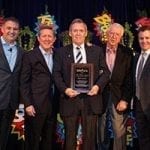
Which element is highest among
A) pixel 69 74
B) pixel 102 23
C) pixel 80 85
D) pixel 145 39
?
pixel 102 23

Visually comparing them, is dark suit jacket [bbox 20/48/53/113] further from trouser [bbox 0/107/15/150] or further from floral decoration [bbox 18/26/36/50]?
floral decoration [bbox 18/26/36/50]

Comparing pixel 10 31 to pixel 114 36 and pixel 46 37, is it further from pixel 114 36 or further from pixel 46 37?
pixel 114 36

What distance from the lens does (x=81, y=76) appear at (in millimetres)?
4281

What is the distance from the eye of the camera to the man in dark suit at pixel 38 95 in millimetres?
4352

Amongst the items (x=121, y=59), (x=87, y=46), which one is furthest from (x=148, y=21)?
(x=87, y=46)

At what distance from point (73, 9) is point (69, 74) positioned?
2.21 meters

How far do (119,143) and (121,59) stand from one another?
947mm

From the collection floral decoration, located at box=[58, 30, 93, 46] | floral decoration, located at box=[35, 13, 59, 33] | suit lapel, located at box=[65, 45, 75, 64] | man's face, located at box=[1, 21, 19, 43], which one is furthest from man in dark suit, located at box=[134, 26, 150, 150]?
floral decoration, located at box=[35, 13, 59, 33]

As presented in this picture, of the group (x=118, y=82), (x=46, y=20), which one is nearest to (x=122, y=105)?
(x=118, y=82)

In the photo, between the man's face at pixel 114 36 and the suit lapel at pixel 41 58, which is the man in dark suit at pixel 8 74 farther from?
the man's face at pixel 114 36

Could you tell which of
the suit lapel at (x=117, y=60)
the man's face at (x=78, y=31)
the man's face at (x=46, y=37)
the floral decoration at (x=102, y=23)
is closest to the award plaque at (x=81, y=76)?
the man's face at (x=78, y=31)

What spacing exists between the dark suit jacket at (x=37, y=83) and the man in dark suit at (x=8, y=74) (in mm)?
119

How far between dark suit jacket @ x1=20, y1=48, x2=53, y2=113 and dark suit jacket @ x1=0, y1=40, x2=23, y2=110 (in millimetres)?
103

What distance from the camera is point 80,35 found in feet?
14.0
